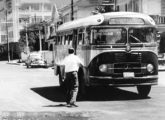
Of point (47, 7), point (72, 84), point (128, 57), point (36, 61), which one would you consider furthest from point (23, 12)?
point (72, 84)

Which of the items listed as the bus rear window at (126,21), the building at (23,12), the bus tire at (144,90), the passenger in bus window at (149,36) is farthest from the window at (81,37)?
the building at (23,12)

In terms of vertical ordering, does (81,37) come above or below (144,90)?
above

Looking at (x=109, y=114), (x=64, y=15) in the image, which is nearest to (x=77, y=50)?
(x=109, y=114)

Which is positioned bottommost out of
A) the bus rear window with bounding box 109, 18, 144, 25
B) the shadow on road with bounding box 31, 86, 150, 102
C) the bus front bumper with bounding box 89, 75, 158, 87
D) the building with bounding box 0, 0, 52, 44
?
the shadow on road with bounding box 31, 86, 150, 102

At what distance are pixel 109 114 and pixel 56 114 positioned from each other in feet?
4.98

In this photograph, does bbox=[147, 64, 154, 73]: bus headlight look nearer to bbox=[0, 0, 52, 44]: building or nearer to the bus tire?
the bus tire

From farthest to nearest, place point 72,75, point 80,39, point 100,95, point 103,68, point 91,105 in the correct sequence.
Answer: point 100,95, point 80,39, point 103,68, point 91,105, point 72,75

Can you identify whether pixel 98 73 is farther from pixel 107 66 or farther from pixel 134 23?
pixel 134 23

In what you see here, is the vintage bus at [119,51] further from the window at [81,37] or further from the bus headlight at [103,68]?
the window at [81,37]

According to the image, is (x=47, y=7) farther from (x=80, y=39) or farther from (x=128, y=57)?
(x=128, y=57)

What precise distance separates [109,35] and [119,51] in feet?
2.36

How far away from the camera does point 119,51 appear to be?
16062 mm

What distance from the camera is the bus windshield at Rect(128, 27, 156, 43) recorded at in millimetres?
16562

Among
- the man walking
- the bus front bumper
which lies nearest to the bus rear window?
the bus front bumper
